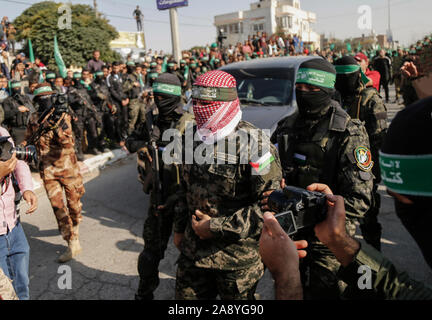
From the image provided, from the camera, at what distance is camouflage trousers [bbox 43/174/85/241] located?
12.8ft

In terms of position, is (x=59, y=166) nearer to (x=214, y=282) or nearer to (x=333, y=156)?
(x=214, y=282)

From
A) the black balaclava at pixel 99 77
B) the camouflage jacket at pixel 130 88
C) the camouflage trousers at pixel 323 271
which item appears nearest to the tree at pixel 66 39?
the black balaclava at pixel 99 77

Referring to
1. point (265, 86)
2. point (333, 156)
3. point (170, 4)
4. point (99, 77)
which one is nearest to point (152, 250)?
point (333, 156)

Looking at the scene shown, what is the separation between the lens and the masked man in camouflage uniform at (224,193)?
193 centimetres

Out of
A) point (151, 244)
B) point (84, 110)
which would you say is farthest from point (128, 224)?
point (84, 110)

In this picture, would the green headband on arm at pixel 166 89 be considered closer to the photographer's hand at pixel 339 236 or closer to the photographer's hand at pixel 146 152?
the photographer's hand at pixel 146 152

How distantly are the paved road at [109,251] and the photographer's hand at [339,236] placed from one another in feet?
6.47

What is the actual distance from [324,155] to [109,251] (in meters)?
2.81

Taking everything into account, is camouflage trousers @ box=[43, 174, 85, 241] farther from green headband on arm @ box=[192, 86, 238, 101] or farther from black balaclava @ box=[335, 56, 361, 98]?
black balaclava @ box=[335, 56, 361, 98]

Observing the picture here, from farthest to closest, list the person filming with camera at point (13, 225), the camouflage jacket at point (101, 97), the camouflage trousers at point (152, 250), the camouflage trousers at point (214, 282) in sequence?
the camouflage jacket at point (101, 97), the camouflage trousers at point (152, 250), the person filming with camera at point (13, 225), the camouflage trousers at point (214, 282)

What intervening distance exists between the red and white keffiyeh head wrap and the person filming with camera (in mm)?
1414

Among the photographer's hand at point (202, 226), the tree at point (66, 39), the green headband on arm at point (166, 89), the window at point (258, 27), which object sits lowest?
the photographer's hand at point (202, 226)

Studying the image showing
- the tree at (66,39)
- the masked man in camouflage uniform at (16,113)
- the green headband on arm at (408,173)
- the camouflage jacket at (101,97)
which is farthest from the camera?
the tree at (66,39)

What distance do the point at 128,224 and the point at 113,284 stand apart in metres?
1.40
